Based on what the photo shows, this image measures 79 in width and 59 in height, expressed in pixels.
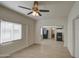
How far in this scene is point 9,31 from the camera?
6.93 meters

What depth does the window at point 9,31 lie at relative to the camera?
19.8 ft

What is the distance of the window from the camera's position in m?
6.04

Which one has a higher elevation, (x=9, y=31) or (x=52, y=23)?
(x=52, y=23)

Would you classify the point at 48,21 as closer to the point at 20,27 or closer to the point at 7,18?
the point at 20,27

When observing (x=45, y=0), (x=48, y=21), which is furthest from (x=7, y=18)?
(x=48, y=21)

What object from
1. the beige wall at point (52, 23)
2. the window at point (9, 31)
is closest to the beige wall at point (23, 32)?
the window at point (9, 31)

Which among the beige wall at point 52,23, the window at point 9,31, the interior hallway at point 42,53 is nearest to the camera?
the interior hallway at point 42,53

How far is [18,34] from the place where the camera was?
8.39 metres

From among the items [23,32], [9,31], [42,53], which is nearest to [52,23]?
[23,32]

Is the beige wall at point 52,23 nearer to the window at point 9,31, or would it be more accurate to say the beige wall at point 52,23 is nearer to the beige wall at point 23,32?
the beige wall at point 23,32

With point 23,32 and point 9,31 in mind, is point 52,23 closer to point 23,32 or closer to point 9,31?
point 23,32

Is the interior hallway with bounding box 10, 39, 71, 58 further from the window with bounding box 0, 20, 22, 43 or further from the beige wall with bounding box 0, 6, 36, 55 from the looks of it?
the window with bounding box 0, 20, 22, 43

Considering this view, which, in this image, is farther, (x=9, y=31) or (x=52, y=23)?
(x=52, y=23)

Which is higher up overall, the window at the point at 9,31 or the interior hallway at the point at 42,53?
the window at the point at 9,31
